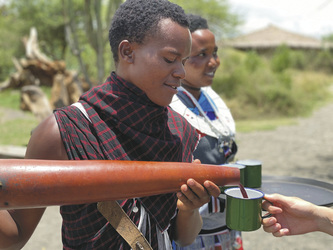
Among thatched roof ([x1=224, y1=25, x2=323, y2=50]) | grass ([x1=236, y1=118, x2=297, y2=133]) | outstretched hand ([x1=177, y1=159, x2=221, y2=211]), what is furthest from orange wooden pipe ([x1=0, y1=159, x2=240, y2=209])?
thatched roof ([x1=224, y1=25, x2=323, y2=50])

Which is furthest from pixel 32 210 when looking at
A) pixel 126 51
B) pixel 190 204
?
pixel 126 51

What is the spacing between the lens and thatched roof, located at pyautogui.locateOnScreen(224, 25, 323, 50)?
29.1 metres

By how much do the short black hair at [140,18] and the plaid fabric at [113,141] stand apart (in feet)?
0.53

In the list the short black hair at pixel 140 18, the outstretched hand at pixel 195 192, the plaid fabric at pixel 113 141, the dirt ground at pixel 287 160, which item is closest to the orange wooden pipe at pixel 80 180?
the outstretched hand at pixel 195 192

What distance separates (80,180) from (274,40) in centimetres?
3343

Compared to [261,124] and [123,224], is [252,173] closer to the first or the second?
[123,224]

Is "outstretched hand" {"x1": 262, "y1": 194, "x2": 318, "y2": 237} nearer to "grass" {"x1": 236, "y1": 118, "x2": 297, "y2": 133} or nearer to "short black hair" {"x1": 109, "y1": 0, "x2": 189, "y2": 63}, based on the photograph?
"short black hair" {"x1": 109, "y1": 0, "x2": 189, "y2": 63}

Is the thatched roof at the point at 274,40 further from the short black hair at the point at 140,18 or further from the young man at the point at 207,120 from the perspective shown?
the short black hair at the point at 140,18

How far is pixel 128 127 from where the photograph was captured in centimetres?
124

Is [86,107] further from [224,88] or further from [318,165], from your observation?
[224,88]

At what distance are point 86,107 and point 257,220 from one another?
79 cm

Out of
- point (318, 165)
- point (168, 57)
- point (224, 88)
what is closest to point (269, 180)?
point (168, 57)

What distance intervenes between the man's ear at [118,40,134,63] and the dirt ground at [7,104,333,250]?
315cm

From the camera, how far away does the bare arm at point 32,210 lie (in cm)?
114
